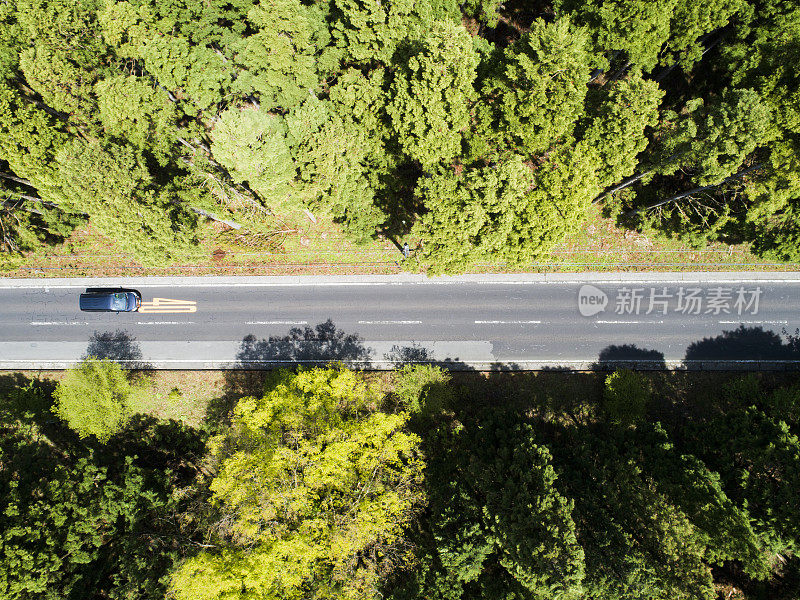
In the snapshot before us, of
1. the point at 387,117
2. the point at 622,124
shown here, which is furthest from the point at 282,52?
the point at 622,124

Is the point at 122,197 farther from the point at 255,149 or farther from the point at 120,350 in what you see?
the point at 120,350

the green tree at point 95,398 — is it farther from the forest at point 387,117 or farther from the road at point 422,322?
the forest at point 387,117

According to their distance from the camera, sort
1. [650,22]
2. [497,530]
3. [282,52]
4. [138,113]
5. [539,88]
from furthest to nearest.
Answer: [138,113] < [650,22] < [282,52] < [539,88] < [497,530]

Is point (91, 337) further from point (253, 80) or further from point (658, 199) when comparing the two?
point (658, 199)

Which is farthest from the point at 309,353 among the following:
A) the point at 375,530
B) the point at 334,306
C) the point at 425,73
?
the point at 425,73

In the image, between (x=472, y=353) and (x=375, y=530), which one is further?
(x=472, y=353)

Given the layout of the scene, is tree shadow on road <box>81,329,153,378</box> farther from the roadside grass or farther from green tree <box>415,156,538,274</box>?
green tree <box>415,156,538,274</box>
